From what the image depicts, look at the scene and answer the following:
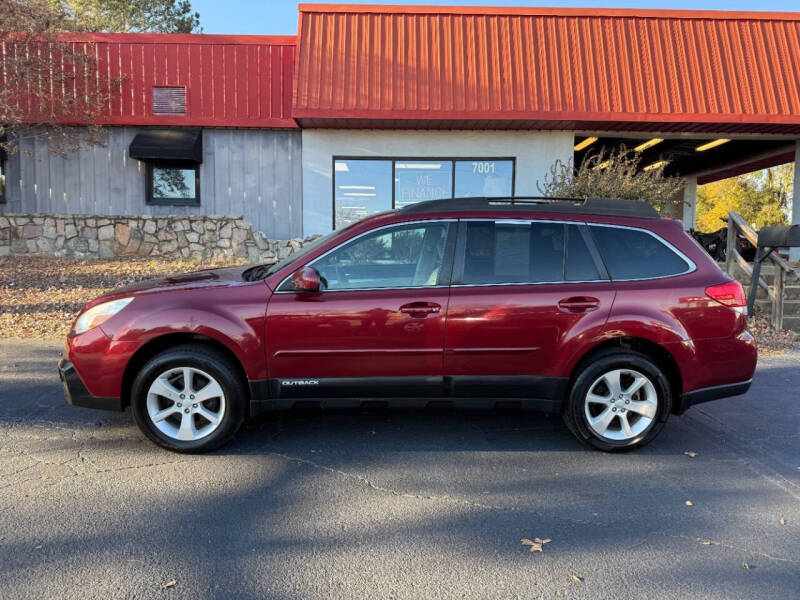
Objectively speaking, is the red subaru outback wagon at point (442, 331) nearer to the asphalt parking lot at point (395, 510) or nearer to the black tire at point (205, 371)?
the black tire at point (205, 371)

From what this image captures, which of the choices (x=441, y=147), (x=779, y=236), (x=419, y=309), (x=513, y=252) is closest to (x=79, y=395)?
(x=419, y=309)

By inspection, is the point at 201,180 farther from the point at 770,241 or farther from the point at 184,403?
Answer: the point at 770,241

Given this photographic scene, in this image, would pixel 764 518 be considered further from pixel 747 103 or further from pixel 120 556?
pixel 747 103

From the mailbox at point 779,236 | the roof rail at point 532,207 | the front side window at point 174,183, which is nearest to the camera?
the roof rail at point 532,207

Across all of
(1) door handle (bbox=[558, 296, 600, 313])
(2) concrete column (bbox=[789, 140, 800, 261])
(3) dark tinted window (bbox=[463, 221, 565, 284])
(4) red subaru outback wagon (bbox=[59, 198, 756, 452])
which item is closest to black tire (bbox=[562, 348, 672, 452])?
(4) red subaru outback wagon (bbox=[59, 198, 756, 452])

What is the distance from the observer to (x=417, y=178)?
540 inches

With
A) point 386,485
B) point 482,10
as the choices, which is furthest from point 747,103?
point 386,485

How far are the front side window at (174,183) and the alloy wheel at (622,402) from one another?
39.3 ft

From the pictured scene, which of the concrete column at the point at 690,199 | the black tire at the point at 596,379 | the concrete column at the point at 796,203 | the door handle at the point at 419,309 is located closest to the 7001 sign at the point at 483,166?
the concrete column at the point at 796,203

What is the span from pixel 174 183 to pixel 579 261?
39.8 ft

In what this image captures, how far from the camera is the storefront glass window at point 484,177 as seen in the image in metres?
13.7

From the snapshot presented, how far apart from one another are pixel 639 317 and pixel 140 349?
11.6 feet

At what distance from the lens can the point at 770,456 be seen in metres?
4.51

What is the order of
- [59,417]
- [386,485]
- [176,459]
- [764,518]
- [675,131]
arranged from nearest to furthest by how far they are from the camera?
1. [764,518]
2. [386,485]
3. [176,459]
4. [59,417]
5. [675,131]
